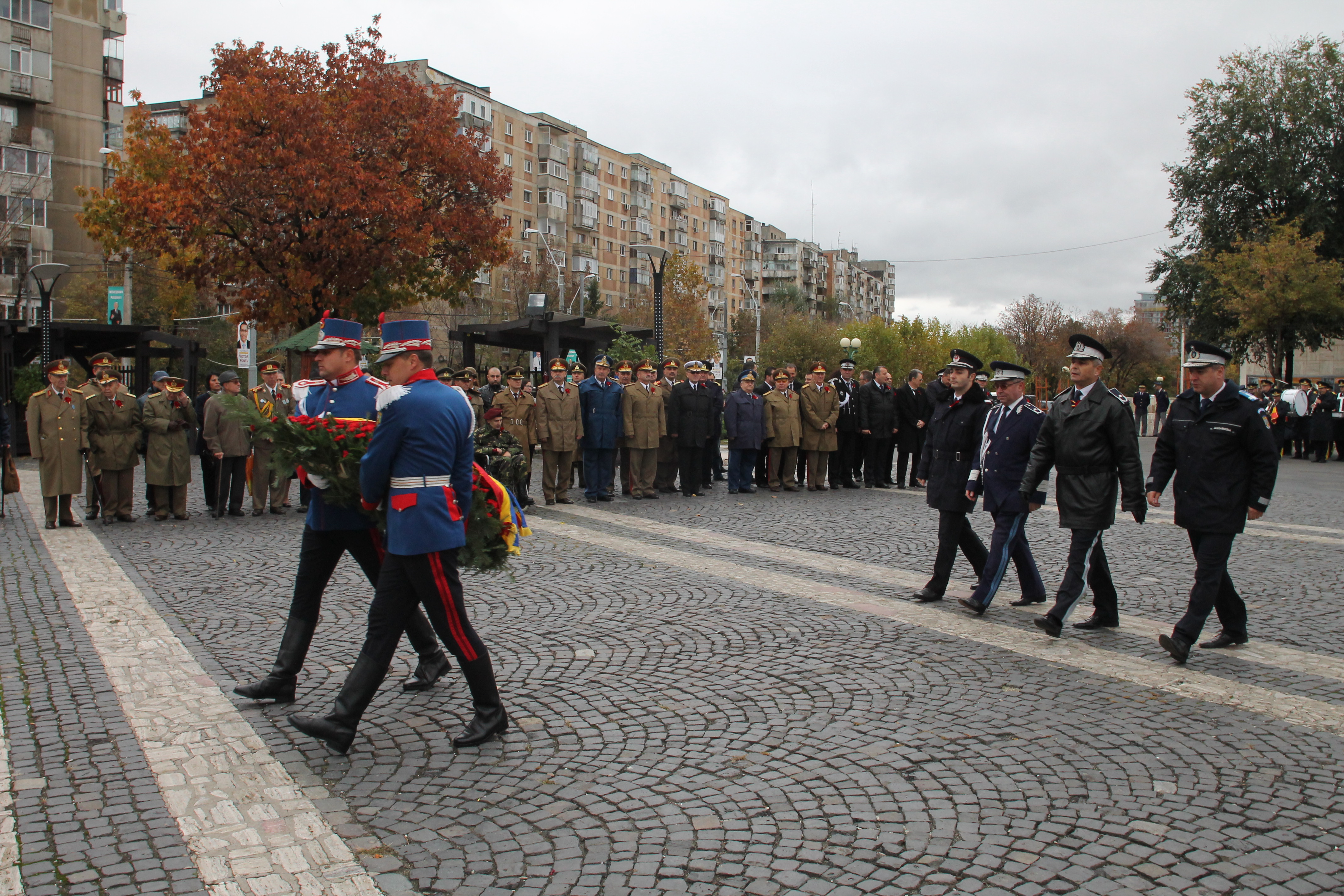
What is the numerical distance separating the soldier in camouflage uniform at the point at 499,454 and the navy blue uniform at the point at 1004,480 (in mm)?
3424

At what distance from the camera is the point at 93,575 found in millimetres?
8922

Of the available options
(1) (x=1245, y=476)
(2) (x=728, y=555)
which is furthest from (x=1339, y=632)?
(2) (x=728, y=555)

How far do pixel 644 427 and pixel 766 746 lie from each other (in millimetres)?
10639

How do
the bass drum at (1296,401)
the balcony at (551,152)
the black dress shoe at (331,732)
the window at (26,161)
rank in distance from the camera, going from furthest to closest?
the balcony at (551,152) < the window at (26,161) < the bass drum at (1296,401) < the black dress shoe at (331,732)

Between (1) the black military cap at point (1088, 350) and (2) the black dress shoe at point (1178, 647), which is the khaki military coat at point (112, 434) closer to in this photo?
(1) the black military cap at point (1088, 350)

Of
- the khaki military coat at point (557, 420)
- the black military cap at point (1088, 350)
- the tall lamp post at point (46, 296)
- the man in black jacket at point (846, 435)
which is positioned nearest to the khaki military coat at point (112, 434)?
the khaki military coat at point (557, 420)

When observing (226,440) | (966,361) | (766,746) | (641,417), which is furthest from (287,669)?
(641,417)

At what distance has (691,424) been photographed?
1556 cm

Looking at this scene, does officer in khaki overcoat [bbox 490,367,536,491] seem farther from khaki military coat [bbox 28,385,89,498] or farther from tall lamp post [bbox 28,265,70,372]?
tall lamp post [bbox 28,265,70,372]

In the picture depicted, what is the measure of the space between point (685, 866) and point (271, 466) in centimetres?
290

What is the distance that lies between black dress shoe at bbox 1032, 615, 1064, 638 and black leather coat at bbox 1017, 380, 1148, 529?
2.02 ft

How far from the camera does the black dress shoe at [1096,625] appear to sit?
705 centimetres

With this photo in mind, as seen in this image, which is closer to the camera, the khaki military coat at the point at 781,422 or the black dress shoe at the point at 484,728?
the black dress shoe at the point at 484,728

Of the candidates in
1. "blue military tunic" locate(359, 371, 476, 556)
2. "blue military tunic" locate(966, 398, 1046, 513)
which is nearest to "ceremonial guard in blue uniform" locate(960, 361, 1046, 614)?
"blue military tunic" locate(966, 398, 1046, 513)
